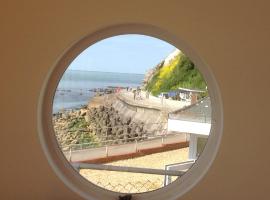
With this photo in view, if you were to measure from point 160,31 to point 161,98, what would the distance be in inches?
16.2

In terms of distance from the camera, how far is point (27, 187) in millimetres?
1919

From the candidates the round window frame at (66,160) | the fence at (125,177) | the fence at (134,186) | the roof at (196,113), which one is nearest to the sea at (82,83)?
the round window frame at (66,160)

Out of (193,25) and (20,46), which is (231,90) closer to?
(193,25)

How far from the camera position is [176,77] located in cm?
205

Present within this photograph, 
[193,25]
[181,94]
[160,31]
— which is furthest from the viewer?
[181,94]

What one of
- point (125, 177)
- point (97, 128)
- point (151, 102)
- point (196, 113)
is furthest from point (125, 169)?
point (196, 113)

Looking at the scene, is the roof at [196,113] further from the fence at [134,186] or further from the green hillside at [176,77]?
the fence at [134,186]

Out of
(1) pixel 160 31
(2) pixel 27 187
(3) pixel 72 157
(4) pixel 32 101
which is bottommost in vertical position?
(2) pixel 27 187

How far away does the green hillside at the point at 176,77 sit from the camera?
202 centimetres

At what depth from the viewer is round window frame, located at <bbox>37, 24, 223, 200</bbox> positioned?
6.29 ft

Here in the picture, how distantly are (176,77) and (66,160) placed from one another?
83 cm

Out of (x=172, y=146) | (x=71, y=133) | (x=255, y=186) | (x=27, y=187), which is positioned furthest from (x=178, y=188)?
(x=27, y=187)

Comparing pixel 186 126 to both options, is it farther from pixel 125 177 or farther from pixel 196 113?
pixel 125 177

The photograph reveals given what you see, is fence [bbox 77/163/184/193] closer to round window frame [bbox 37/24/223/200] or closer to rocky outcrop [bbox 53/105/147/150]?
round window frame [bbox 37/24/223/200]
